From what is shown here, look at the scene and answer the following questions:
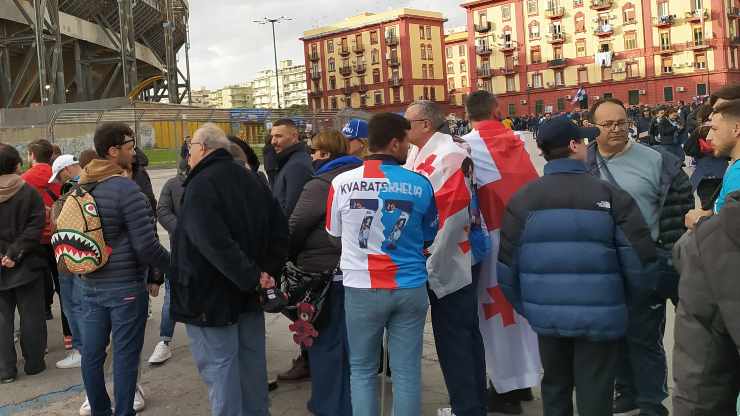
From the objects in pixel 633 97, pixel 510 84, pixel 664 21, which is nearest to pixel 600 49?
pixel 633 97

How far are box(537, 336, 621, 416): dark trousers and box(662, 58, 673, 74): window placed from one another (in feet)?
235

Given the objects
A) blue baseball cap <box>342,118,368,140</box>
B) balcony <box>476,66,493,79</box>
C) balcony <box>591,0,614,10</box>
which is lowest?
blue baseball cap <box>342,118,368,140</box>

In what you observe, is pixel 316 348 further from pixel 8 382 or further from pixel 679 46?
pixel 679 46

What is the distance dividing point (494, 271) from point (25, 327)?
12.8 ft

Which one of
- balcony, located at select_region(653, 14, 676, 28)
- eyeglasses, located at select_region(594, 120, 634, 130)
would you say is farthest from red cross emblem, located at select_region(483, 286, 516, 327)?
balcony, located at select_region(653, 14, 676, 28)

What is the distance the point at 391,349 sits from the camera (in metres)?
3.61

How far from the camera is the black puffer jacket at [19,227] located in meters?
5.50

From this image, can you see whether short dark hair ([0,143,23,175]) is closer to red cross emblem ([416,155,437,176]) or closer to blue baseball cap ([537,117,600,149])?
red cross emblem ([416,155,437,176])

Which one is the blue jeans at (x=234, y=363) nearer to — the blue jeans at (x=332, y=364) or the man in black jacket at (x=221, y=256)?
the man in black jacket at (x=221, y=256)

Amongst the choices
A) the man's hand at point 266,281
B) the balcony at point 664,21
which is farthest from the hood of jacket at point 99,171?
the balcony at point 664,21

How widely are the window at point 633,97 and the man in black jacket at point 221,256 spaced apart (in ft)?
237

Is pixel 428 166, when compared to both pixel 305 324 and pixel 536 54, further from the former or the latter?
pixel 536 54

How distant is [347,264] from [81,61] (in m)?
48.3

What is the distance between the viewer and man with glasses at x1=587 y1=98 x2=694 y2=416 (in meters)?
3.92
